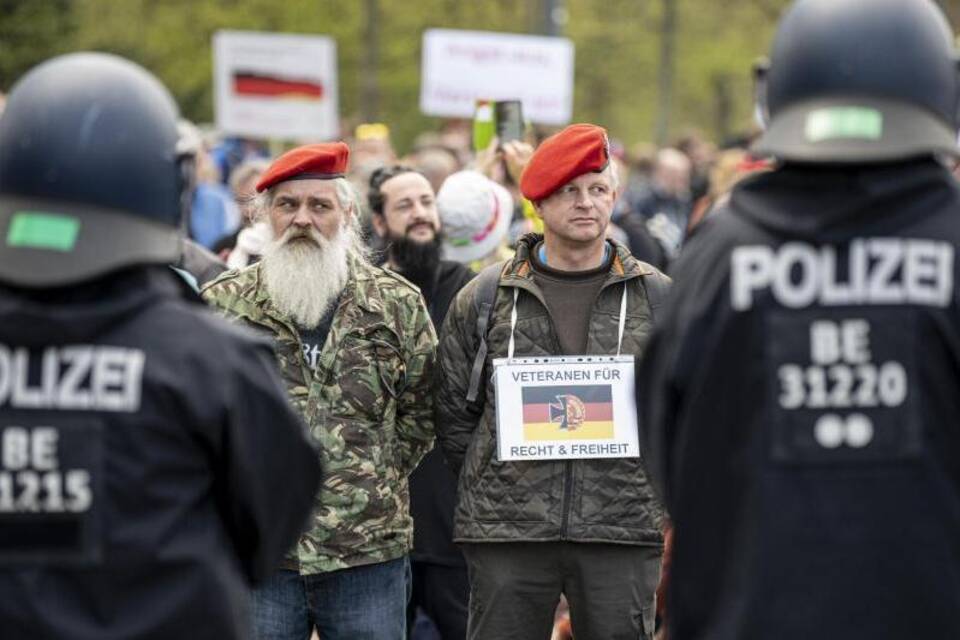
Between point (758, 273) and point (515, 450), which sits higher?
point (758, 273)

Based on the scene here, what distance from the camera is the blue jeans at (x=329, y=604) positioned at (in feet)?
19.7

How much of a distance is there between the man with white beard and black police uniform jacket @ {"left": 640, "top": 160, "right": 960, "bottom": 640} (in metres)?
2.60

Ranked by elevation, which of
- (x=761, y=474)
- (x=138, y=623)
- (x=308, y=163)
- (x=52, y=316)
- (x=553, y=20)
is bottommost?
(x=138, y=623)

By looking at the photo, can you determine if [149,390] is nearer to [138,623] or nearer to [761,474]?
[138,623]

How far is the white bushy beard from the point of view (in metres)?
6.12

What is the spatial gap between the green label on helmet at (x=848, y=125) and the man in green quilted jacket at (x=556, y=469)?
273 cm

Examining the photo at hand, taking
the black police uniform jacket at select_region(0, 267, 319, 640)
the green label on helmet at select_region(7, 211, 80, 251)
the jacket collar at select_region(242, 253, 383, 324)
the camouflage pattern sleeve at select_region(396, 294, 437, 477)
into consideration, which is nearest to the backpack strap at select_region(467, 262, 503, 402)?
the camouflage pattern sleeve at select_region(396, 294, 437, 477)

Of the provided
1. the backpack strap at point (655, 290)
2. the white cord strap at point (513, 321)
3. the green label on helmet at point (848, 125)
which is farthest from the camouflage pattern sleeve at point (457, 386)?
the green label on helmet at point (848, 125)

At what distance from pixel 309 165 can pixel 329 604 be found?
5.01 ft

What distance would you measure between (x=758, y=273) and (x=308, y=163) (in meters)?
3.13

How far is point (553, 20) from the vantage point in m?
18.2

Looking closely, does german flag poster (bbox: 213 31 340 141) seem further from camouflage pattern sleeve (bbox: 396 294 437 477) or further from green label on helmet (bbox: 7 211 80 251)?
green label on helmet (bbox: 7 211 80 251)

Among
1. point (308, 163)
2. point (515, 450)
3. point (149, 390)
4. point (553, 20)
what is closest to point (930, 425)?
point (149, 390)

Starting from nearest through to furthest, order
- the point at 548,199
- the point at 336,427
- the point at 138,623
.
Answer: the point at 138,623 < the point at 336,427 < the point at 548,199
